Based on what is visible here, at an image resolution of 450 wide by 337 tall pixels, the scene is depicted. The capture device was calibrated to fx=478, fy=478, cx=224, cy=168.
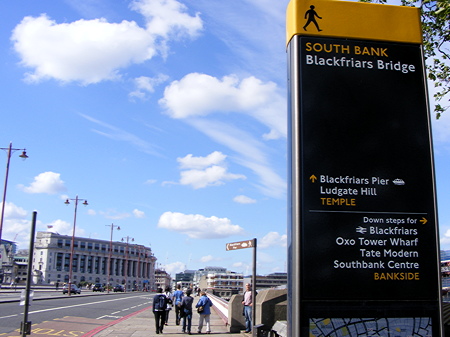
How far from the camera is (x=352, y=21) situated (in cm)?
479

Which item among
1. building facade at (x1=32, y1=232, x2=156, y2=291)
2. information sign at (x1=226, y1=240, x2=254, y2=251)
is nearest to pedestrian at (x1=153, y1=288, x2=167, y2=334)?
information sign at (x1=226, y1=240, x2=254, y2=251)

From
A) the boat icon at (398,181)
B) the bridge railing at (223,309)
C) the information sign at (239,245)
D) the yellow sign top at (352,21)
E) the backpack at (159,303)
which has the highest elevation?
the yellow sign top at (352,21)

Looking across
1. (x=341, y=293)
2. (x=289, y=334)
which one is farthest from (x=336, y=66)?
(x=289, y=334)

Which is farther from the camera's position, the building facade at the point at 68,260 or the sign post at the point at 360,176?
the building facade at the point at 68,260

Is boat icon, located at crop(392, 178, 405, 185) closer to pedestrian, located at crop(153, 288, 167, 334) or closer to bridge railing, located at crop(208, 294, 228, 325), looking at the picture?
pedestrian, located at crop(153, 288, 167, 334)

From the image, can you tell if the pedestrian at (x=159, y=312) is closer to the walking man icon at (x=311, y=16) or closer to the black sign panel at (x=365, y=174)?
the black sign panel at (x=365, y=174)

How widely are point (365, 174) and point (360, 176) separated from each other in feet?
0.18

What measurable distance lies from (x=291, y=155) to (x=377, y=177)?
824 millimetres

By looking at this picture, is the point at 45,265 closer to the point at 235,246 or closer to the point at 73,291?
the point at 73,291

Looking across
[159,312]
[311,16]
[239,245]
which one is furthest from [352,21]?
[159,312]

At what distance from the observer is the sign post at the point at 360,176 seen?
4250 mm

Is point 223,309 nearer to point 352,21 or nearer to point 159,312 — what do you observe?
point 159,312

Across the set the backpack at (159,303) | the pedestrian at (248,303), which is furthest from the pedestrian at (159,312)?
the pedestrian at (248,303)

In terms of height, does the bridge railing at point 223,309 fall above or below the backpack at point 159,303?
below
